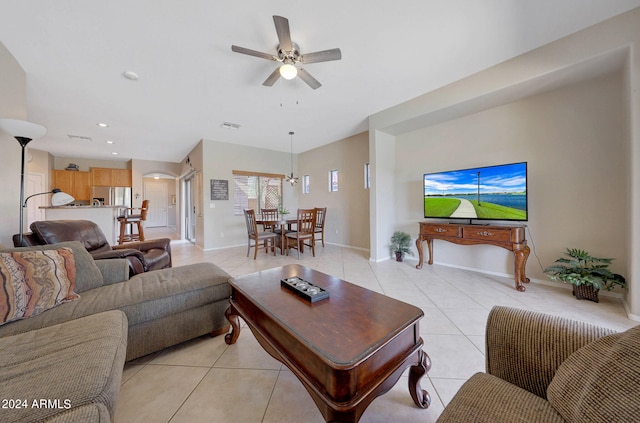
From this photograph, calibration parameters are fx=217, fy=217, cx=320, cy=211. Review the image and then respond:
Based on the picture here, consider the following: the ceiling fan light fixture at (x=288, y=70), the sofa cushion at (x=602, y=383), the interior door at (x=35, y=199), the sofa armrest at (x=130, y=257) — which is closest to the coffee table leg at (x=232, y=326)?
the sofa armrest at (x=130, y=257)

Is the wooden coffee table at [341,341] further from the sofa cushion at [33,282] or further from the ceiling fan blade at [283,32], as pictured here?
the ceiling fan blade at [283,32]

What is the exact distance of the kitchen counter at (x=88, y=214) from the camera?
3.41 meters

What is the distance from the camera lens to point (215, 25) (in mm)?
1889

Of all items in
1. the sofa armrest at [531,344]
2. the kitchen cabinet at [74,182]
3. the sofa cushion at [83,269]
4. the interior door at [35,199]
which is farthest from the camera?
the kitchen cabinet at [74,182]

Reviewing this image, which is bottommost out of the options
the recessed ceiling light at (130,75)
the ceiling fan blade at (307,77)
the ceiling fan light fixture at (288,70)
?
the ceiling fan light fixture at (288,70)

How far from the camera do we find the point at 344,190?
17.2ft

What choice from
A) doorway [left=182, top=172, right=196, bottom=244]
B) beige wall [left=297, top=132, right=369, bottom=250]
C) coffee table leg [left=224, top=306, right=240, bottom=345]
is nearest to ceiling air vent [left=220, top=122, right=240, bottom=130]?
beige wall [left=297, top=132, right=369, bottom=250]

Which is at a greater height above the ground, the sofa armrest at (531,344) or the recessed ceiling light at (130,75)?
the recessed ceiling light at (130,75)

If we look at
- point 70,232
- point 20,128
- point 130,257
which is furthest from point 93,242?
point 20,128

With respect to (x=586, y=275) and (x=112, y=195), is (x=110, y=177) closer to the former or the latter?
(x=112, y=195)

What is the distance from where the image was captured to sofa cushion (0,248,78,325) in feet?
3.71

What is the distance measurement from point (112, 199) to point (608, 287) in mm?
10271

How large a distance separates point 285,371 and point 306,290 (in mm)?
558

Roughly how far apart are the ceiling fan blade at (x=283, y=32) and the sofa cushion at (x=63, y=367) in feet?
7.34
